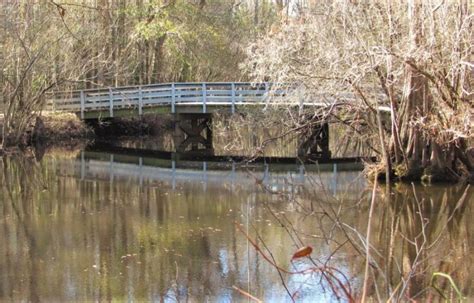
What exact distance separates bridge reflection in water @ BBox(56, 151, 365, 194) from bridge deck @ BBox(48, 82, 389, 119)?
11.6ft

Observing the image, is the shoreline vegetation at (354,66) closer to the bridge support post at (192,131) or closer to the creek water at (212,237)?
the creek water at (212,237)

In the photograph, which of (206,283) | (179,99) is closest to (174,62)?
(179,99)

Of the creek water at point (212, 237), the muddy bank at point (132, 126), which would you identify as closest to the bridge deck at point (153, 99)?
the muddy bank at point (132, 126)

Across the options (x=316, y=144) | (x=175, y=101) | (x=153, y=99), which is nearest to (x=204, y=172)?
(x=316, y=144)

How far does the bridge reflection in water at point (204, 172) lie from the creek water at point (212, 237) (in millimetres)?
107

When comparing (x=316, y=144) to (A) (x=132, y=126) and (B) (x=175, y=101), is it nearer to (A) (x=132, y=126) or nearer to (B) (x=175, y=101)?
(B) (x=175, y=101)

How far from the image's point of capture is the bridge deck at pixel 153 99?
22.7 metres

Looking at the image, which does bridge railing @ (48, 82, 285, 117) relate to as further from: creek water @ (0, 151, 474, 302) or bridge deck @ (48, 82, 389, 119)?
creek water @ (0, 151, 474, 302)

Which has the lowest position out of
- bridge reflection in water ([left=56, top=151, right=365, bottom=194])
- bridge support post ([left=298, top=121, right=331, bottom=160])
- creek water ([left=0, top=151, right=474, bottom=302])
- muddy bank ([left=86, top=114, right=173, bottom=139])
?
creek water ([left=0, top=151, right=474, bottom=302])

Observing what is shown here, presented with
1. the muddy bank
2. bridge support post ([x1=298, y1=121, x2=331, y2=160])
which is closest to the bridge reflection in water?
bridge support post ([x1=298, y1=121, x2=331, y2=160])

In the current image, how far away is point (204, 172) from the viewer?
17.2 meters

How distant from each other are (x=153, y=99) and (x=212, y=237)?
14811 millimetres

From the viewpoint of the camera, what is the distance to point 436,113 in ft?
43.5

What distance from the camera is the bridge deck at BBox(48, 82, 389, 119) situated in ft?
74.5
